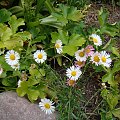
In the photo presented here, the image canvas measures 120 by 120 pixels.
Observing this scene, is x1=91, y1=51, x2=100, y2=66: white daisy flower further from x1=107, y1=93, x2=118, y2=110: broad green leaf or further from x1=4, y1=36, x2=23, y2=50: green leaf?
x1=4, y1=36, x2=23, y2=50: green leaf

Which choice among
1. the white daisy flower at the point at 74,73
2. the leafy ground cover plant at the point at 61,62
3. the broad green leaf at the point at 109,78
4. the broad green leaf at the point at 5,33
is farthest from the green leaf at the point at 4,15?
the broad green leaf at the point at 109,78

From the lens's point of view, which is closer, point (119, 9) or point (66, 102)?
point (66, 102)

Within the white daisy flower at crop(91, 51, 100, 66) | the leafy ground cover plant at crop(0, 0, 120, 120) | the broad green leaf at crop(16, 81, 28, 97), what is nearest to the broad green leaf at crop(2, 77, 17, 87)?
the leafy ground cover plant at crop(0, 0, 120, 120)

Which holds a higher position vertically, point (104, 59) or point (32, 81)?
point (104, 59)

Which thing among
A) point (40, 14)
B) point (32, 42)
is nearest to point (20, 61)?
point (32, 42)

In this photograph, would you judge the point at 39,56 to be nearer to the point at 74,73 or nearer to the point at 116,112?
the point at 74,73

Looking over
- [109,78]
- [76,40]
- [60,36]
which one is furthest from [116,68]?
[60,36]

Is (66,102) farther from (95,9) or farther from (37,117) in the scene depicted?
(95,9)

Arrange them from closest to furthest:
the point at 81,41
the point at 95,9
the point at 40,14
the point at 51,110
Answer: the point at 51,110, the point at 81,41, the point at 40,14, the point at 95,9
